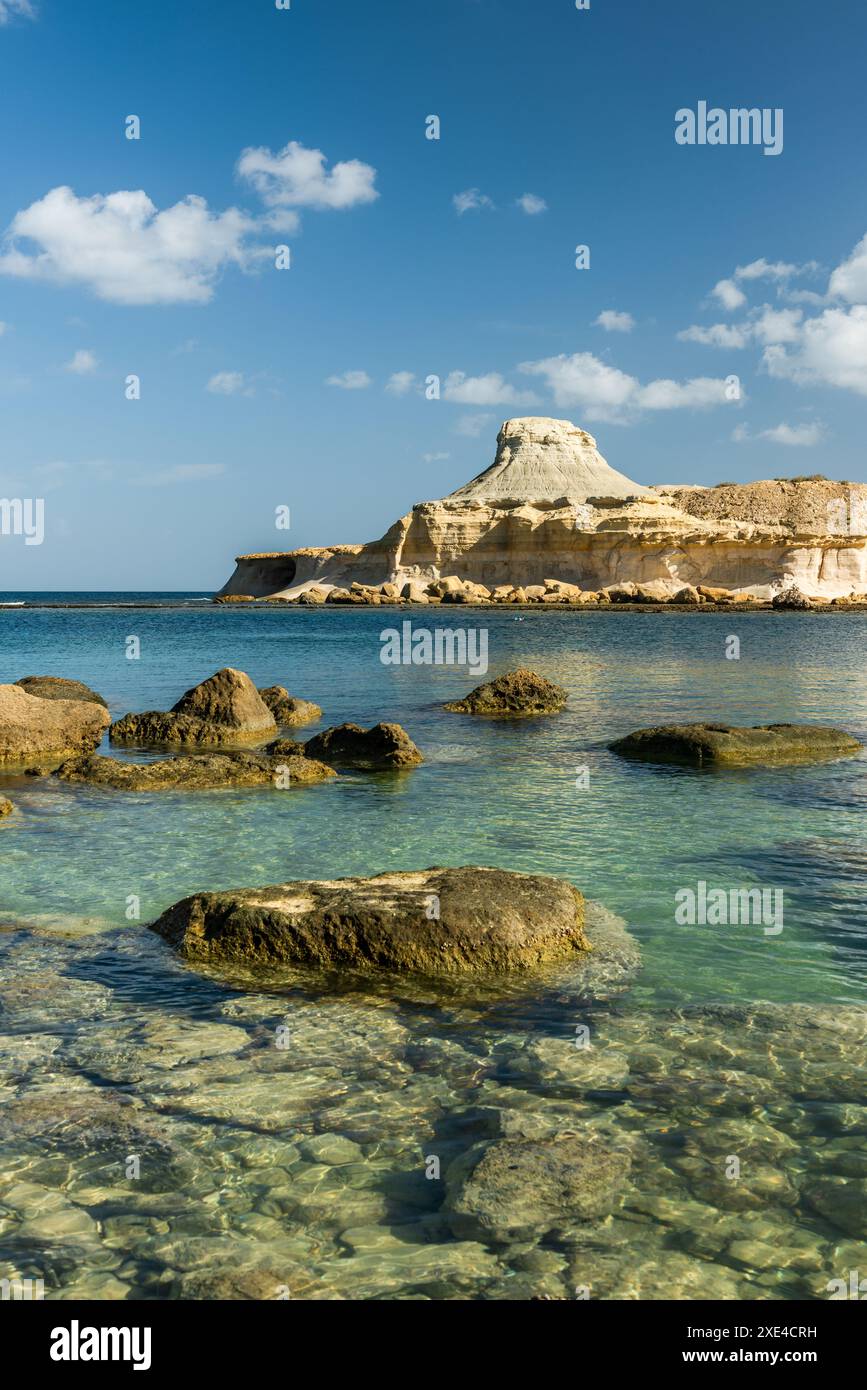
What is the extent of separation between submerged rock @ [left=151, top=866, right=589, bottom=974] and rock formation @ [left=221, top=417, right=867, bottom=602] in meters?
75.5

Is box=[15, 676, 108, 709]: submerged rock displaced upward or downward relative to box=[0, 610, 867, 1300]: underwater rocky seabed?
upward

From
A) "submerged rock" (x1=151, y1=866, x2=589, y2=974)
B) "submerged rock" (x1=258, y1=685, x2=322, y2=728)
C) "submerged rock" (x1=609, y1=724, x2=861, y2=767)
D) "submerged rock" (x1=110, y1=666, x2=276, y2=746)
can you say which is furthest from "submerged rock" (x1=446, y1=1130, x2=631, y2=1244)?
"submerged rock" (x1=258, y1=685, x2=322, y2=728)

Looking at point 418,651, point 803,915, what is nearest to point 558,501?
point 418,651

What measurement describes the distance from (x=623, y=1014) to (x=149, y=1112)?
2.83 metres

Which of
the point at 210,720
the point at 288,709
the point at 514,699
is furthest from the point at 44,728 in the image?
the point at 514,699

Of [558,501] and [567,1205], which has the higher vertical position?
[558,501]

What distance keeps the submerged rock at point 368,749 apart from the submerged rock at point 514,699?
528 centimetres

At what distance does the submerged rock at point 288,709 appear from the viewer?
777 inches

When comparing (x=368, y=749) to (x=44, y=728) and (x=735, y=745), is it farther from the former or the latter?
(x=44, y=728)

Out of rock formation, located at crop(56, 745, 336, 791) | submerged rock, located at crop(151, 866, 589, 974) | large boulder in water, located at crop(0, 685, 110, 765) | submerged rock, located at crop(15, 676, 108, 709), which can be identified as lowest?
submerged rock, located at crop(151, 866, 589, 974)

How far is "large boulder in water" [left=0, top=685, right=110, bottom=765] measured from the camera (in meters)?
15.9

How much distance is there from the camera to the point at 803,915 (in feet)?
26.1

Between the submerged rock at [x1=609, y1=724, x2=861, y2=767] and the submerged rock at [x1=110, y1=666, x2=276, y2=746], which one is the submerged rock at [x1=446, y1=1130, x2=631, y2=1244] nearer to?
the submerged rock at [x1=609, y1=724, x2=861, y2=767]
